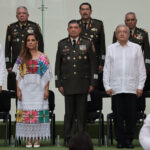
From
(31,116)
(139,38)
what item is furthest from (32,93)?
(139,38)

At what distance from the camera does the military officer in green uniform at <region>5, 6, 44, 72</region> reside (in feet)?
25.8

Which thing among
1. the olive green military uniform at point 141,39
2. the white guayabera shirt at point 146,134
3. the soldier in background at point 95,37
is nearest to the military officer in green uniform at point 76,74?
the soldier in background at point 95,37

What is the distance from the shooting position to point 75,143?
9.75 ft

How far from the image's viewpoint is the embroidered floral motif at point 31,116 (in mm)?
7172

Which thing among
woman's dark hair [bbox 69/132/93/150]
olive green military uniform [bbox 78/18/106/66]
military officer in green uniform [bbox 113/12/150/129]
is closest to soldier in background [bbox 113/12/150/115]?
military officer in green uniform [bbox 113/12/150/129]

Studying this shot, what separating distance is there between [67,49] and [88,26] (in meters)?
0.75

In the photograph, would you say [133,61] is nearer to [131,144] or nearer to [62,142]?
[131,144]

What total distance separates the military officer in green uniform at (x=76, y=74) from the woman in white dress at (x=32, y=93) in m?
0.23

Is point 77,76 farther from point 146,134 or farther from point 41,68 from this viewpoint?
point 146,134

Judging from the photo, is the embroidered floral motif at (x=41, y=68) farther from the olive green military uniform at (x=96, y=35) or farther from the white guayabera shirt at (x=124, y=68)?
the olive green military uniform at (x=96, y=35)

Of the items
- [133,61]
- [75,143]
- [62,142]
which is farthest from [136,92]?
[75,143]

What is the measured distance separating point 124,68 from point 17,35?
5.74 ft

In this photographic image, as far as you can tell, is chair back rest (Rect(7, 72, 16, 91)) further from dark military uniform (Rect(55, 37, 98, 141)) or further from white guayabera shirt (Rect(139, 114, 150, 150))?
white guayabera shirt (Rect(139, 114, 150, 150))

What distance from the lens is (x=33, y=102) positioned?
7.18m
